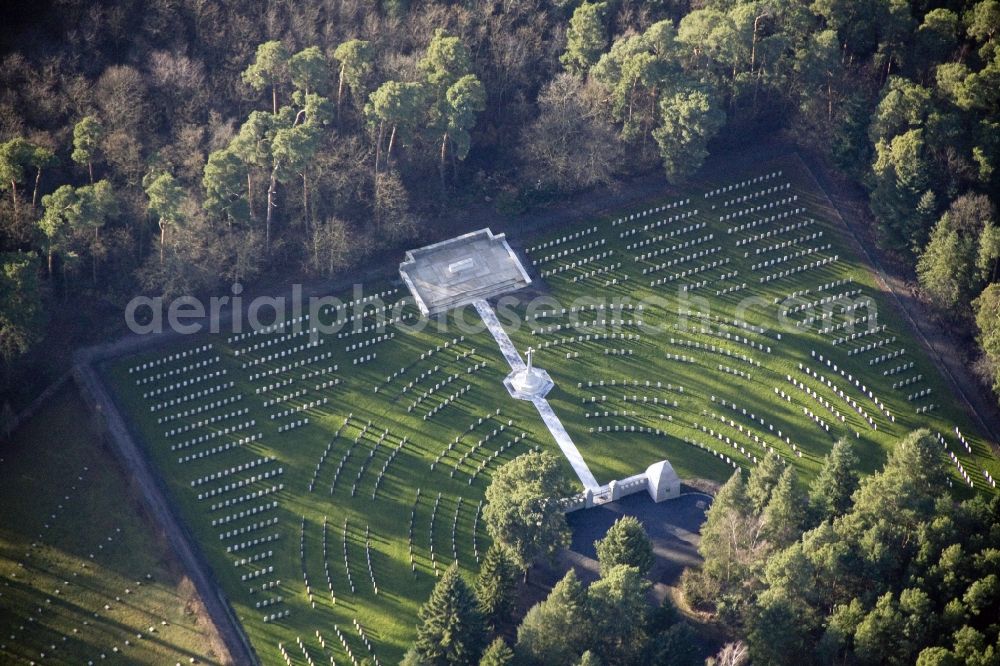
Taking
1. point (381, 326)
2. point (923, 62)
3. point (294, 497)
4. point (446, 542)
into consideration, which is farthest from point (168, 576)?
point (923, 62)

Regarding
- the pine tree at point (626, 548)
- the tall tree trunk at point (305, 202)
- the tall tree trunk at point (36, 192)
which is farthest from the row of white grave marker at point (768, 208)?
the tall tree trunk at point (36, 192)

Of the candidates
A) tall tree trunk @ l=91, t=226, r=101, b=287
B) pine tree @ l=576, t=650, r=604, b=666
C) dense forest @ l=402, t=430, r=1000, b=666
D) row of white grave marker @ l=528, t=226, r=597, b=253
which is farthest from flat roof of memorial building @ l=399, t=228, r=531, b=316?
pine tree @ l=576, t=650, r=604, b=666

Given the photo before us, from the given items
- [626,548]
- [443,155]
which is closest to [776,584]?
[626,548]

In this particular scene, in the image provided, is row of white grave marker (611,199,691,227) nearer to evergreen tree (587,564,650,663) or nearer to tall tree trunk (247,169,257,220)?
tall tree trunk (247,169,257,220)

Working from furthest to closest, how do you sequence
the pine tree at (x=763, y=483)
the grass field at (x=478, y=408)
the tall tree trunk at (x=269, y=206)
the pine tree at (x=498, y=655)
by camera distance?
1. the tall tree trunk at (x=269, y=206)
2. the grass field at (x=478, y=408)
3. the pine tree at (x=763, y=483)
4. the pine tree at (x=498, y=655)

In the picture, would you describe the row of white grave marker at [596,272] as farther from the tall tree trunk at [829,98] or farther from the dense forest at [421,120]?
the tall tree trunk at [829,98]

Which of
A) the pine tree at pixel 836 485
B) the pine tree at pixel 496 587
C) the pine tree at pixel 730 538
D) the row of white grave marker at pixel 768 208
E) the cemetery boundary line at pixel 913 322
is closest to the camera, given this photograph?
the pine tree at pixel 496 587
